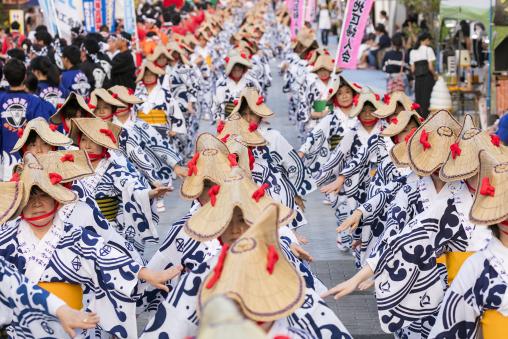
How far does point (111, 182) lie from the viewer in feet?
28.0

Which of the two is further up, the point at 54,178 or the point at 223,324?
the point at 223,324

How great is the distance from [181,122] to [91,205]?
322 inches

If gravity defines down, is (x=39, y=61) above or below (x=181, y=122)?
above

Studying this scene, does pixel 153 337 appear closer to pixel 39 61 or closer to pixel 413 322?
pixel 413 322

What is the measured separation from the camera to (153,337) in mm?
5184

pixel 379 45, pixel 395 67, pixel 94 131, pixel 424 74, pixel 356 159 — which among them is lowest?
pixel 379 45

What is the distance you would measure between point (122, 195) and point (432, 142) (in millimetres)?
2755

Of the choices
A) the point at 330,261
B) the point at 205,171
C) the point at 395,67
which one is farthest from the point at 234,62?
the point at 205,171

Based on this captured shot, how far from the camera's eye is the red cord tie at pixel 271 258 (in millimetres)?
4266

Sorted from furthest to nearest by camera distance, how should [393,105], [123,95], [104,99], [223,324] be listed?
[123,95] → [104,99] → [393,105] → [223,324]

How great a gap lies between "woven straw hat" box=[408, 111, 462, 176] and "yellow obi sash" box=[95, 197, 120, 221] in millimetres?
2652

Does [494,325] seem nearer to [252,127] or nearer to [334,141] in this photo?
→ [252,127]

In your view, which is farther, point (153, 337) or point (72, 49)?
point (72, 49)

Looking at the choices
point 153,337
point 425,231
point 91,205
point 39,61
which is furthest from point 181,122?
point 153,337
